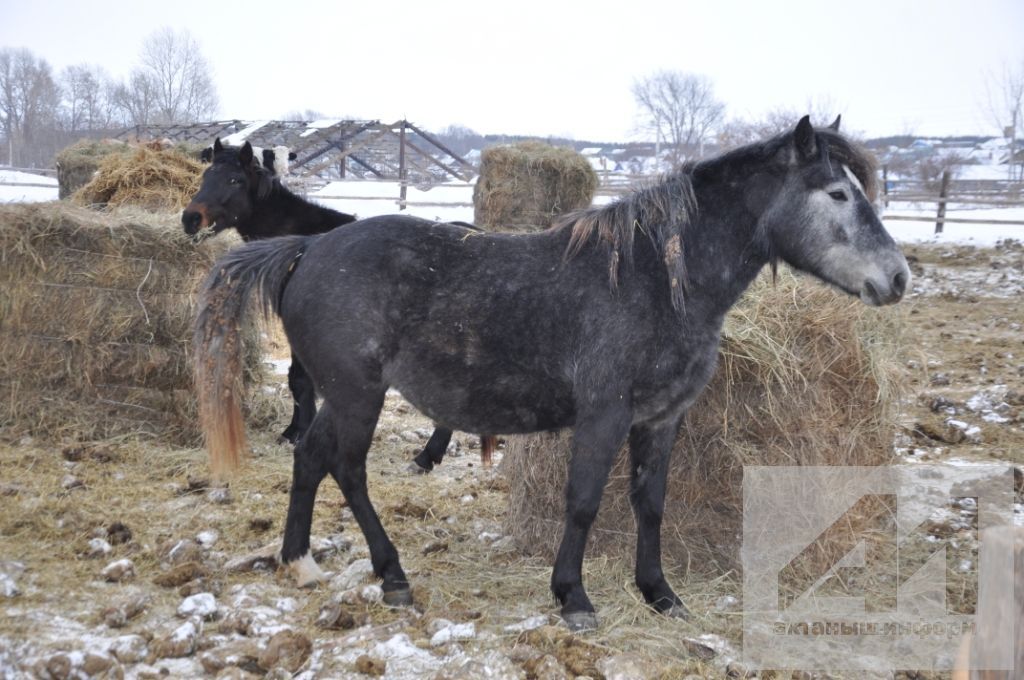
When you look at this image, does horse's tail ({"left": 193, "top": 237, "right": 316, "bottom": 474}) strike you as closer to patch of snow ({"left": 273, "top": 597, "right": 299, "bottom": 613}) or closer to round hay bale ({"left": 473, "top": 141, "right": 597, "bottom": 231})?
patch of snow ({"left": 273, "top": 597, "right": 299, "bottom": 613})

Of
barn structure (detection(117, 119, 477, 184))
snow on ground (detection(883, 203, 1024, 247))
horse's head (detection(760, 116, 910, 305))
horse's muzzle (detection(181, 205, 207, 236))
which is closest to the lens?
horse's head (detection(760, 116, 910, 305))

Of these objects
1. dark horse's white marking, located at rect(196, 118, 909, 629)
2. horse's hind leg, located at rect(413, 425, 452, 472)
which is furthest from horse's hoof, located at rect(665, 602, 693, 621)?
horse's hind leg, located at rect(413, 425, 452, 472)

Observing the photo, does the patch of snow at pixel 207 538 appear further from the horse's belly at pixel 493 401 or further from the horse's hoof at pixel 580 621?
the horse's hoof at pixel 580 621

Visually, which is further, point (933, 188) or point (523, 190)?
point (933, 188)

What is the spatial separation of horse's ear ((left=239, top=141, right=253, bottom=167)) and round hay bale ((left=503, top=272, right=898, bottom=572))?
4029 mm

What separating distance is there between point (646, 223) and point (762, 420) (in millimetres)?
1250

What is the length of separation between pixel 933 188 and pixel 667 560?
80.7 feet

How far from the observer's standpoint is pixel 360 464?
3982mm

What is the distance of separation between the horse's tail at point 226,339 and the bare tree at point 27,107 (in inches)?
1819

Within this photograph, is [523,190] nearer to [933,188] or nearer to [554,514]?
[554,514]

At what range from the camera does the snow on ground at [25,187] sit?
950 inches

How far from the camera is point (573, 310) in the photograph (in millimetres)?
3787

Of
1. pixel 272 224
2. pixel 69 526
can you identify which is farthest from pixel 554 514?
pixel 272 224

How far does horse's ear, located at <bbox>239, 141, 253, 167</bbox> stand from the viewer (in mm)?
7008
